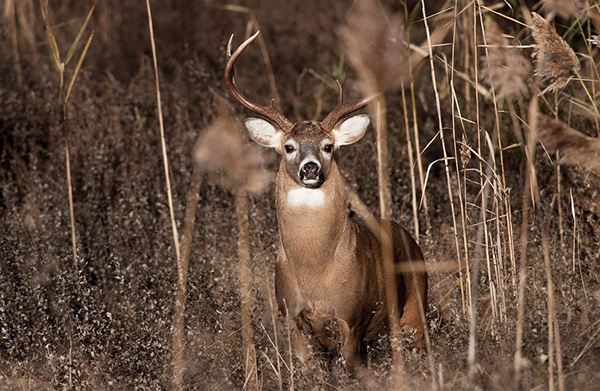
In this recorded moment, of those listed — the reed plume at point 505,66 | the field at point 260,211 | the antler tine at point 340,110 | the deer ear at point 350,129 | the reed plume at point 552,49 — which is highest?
the reed plume at point 552,49

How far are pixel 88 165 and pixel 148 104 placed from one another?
41.3 inches

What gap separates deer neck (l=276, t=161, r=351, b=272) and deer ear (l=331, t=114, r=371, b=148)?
15.1 inches

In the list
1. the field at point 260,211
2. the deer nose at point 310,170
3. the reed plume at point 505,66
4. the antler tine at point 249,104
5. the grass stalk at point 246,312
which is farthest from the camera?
the antler tine at point 249,104

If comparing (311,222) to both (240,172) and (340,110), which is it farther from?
(340,110)

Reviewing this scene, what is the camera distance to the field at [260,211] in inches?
139

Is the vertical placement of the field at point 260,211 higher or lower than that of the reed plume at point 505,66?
lower

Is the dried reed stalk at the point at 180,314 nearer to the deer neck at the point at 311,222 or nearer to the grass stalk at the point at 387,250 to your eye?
the deer neck at the point at 311,222

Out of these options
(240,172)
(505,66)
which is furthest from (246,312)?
(505,66)

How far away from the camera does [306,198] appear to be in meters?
4.09

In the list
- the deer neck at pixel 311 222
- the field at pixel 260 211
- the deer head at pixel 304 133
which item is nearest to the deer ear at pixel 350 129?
the deer head at pixel 304 133

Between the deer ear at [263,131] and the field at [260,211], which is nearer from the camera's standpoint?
the field at [260,211]

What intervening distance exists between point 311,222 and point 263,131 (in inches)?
27.0

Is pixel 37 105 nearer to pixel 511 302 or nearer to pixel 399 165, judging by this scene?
pixel 399 165

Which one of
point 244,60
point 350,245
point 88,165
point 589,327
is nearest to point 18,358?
point 350,245
